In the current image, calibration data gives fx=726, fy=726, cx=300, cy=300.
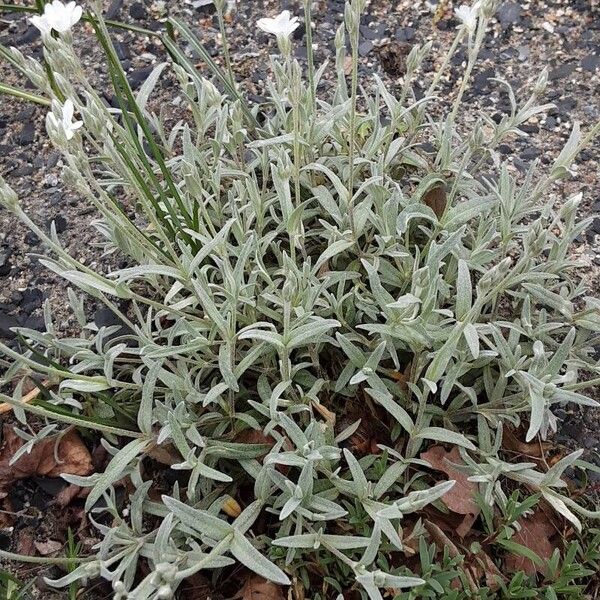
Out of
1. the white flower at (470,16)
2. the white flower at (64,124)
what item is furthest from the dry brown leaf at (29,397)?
the white flower at (470,16)

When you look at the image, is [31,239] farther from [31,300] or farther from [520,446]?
[520,446]

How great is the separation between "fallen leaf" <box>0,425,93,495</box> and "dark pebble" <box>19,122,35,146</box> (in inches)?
42.5

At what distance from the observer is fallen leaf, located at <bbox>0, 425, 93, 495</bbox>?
5.71 ft

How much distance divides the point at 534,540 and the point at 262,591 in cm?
61

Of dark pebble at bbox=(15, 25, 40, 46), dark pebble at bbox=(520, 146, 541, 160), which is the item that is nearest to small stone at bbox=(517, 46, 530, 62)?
dark pebble at bbox=(520, 146, 541, 160)

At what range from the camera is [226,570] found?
1.59 m

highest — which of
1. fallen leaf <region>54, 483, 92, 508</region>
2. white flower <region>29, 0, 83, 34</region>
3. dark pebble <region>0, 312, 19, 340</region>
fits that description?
white flower <region>29, 0, 83, 34</region>

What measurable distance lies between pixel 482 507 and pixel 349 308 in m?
0.52

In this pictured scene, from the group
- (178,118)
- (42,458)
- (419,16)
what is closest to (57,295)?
(42,458)

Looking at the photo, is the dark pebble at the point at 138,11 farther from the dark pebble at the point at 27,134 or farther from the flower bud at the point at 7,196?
the flower bud at the point at 7,196

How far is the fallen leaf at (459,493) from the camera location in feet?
5.10

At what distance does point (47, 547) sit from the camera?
5.48 ft

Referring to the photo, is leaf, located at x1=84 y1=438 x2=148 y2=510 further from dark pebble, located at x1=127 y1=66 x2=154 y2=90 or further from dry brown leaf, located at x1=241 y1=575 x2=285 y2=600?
dark pebble, located at x1=127 y1=66 x2=154 y2=90

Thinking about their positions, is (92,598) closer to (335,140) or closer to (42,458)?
(42,458)
